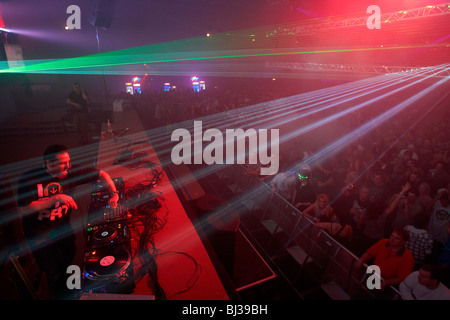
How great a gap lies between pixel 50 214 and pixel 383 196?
5506mm

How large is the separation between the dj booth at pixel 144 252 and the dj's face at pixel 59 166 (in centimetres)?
42

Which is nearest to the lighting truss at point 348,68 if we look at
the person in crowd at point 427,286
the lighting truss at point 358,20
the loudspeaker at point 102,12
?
the lighting truss at point 358,20

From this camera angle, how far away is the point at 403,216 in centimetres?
403

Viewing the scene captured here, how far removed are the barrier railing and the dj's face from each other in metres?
3.48

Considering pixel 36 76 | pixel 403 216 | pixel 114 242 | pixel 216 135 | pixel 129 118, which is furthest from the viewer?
pixel 36 76

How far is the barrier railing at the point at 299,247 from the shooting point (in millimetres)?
3213

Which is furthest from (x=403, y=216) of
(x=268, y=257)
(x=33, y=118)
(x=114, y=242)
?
(x=33, y=118)

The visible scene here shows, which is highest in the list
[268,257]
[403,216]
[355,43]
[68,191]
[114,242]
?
[355,43]

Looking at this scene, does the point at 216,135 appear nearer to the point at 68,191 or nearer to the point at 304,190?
the point at 304,190
